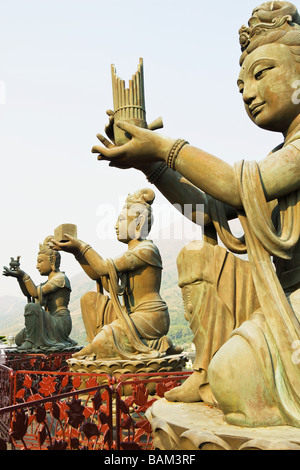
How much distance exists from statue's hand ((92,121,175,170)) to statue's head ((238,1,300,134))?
62 centimetres

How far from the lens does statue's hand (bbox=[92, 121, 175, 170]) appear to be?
103 inches

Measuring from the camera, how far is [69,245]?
19.8 ft

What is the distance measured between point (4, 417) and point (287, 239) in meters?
4.35

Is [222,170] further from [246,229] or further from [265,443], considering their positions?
[265,443]

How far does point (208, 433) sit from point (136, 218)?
4498 millimetres

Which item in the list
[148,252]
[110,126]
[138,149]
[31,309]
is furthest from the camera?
[31,309]

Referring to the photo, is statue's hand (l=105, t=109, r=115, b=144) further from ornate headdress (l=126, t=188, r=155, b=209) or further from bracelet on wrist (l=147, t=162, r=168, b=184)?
ornate headdress (l=126, t=188, r=155, b=209)

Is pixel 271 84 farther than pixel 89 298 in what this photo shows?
No

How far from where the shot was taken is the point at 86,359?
5.48 metres

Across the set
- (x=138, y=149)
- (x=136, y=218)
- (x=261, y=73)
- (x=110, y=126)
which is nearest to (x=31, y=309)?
(x=136, y=218)

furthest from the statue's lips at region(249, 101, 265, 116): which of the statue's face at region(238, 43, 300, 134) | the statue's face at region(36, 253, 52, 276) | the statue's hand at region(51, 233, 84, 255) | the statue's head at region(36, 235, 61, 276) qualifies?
the statue's face at region(36, 253, 52, 276)

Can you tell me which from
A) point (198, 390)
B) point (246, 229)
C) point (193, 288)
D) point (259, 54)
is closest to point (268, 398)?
point (198, 390)

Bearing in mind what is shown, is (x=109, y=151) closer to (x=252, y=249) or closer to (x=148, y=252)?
(x=252, y=249)

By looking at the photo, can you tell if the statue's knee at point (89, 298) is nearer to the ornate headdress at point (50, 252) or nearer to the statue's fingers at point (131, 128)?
the ornate headdress at point (50, 252)
